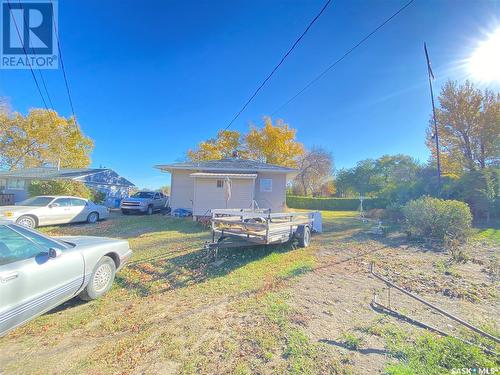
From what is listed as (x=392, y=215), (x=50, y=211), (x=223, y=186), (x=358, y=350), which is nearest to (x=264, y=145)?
(x=392, y=215)

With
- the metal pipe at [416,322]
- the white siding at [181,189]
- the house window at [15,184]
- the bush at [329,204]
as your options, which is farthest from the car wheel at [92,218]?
the bush at [329,204]

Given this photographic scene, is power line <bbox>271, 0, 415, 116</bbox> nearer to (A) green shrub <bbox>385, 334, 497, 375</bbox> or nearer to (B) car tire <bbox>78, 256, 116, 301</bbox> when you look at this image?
(A) green shrub <bbox>385, 334, 497, 375</bbox>

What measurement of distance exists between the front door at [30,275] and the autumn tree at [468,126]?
87.1ft

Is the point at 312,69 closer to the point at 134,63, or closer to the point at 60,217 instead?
the point at 134,63

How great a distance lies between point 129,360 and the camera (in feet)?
7.41

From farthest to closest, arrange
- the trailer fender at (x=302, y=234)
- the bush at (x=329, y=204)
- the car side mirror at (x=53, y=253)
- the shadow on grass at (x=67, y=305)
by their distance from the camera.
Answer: the bush at (x=329, y=204)
the trailer fender at (x=302, y=234)
the shadow on grass at (x=67, y=305)
the car side mirror at (x=53, y=253)

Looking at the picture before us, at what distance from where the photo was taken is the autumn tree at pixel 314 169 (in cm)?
4009

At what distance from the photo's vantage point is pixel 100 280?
12.2 ft

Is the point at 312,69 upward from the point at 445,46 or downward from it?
downward

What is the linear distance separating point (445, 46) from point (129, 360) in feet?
45.8

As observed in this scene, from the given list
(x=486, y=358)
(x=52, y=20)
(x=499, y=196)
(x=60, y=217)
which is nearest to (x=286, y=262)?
(x=486, y=358)

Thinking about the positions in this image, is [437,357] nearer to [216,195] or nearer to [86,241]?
[86,241]

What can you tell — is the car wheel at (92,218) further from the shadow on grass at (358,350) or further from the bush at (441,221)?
the bush at (441,221)

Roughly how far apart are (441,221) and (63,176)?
25.9m
